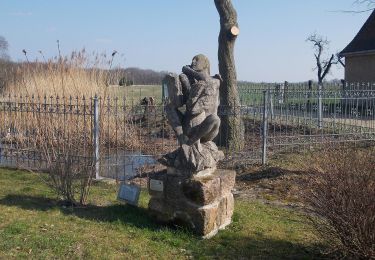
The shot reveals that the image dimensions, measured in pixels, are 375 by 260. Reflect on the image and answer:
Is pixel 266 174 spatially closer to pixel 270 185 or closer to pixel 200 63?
pixel 270 185

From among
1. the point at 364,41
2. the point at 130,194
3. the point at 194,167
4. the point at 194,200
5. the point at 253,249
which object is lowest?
the point at 253,249

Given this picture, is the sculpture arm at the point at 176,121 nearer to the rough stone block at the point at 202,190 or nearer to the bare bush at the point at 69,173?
the rough stone block at the point at 202,190

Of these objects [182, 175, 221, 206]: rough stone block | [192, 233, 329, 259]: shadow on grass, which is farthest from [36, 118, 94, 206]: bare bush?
[192, 233, 329, 259]: shadow on grass

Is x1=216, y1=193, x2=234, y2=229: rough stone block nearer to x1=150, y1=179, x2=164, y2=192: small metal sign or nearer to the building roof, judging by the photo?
x1=150, y1=179, x2=164, y2=192: small metal sign

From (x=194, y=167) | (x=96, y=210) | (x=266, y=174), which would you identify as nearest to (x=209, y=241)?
(x=194, y=167)

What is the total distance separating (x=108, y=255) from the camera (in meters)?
4.91

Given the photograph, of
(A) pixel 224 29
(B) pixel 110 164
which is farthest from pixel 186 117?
(A) pixel 224 29

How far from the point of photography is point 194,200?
555 centimetres

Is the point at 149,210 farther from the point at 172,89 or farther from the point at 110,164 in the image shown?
the point at 110,164

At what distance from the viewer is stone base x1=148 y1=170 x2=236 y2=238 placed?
551 cm

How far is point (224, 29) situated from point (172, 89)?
261 inches

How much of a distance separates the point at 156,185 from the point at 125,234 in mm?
688

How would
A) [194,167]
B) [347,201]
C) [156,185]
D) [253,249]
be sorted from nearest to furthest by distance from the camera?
[347,201] < [253,249] < [194,167] < [156,185]

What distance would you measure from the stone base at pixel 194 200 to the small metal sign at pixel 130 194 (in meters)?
0.48
